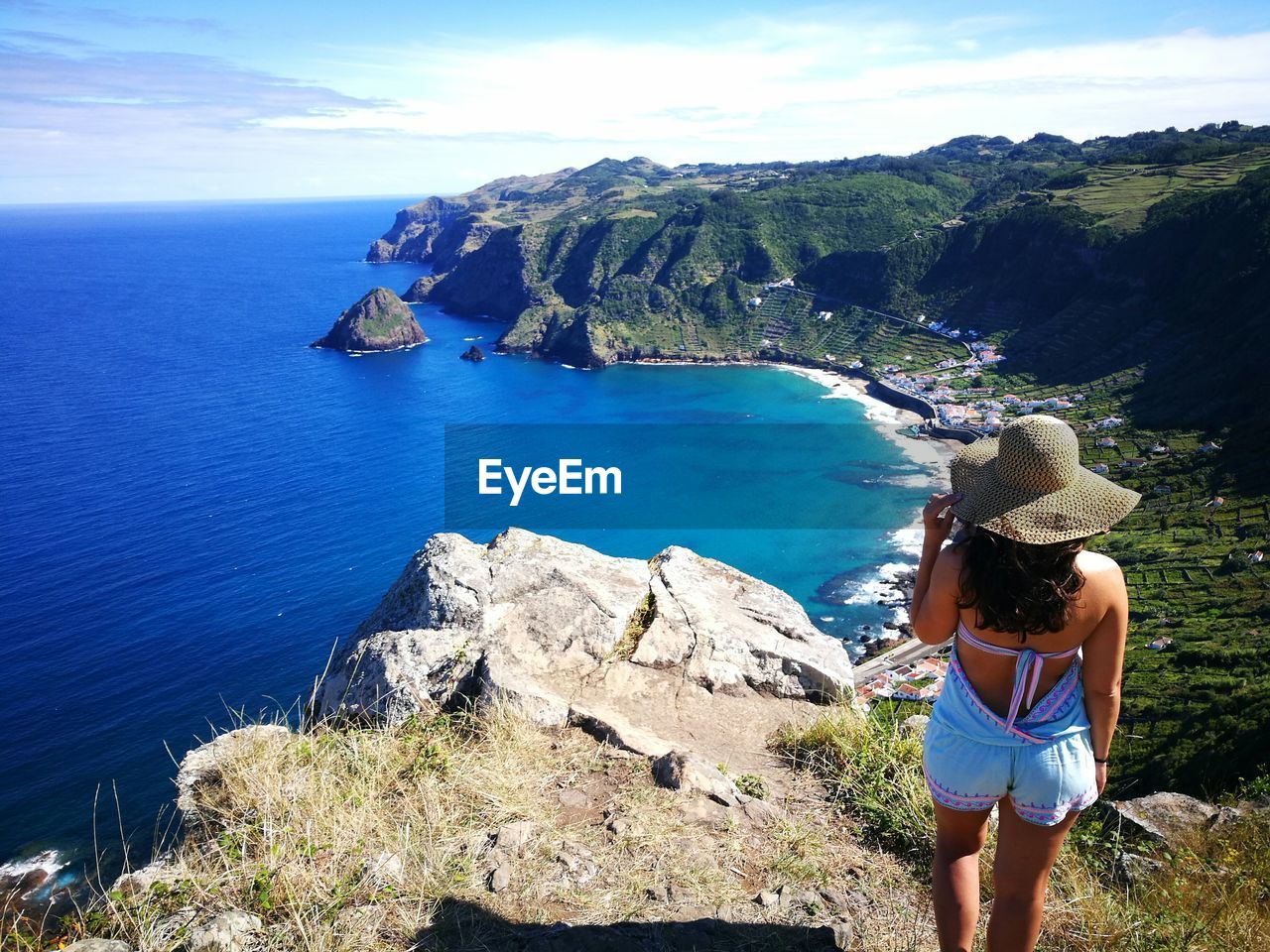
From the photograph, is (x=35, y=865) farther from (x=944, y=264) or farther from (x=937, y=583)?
Answer: (x=944, y=264)

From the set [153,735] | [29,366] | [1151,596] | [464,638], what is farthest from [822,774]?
[29,366]

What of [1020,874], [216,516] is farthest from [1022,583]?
[216,516]

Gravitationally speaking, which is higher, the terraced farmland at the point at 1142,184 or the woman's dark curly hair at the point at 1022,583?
the terraced farmland at the point at 1142,184

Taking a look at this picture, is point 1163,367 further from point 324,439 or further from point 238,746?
point 238,746

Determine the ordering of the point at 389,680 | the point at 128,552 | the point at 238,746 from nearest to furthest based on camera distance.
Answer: the point at 238,746 < the point at 389,680 < the point at 128,552


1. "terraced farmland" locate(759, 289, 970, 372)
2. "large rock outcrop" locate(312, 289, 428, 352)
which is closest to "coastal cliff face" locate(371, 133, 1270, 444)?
"terraced farmland" locate(759, 289, 970, 372)

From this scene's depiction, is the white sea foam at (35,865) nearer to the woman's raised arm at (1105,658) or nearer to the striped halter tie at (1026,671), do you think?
the striped halter tie at (1026,671)

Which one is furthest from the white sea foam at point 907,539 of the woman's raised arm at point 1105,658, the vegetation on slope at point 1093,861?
the woman's raised arm at point 1105,658
